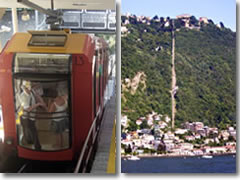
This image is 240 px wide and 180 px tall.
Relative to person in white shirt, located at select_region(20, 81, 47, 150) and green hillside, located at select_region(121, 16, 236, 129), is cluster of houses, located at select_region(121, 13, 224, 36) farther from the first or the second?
person in white shirt, located at select_region(20, 81, 47, 150)

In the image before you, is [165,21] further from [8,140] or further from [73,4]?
[8,140]

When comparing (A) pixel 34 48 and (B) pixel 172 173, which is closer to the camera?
(A) pixel 34 48

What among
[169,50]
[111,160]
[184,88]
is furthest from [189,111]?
[111,160]

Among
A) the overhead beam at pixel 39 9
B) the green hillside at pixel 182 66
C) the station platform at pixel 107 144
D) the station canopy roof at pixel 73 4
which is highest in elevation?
the station canopy roof at pixel 73 4

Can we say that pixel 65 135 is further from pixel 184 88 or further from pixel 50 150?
pixel 184 88

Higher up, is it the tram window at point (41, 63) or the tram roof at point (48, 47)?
the tram roof at point (48, 47)

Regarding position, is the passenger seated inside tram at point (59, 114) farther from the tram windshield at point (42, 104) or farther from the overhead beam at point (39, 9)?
the overhead beam at point (39, 9)

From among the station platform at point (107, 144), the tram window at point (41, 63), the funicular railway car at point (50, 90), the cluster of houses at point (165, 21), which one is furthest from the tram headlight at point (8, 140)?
the cluster of houses at point (165, 21)

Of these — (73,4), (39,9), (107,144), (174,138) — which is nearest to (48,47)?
(39,9)
